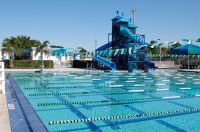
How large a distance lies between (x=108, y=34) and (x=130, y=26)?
2166mm

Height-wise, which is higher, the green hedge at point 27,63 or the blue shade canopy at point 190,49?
the blue shade canopy at point 190,49

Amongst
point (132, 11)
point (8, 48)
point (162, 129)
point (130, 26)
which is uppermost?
point (132, 11)

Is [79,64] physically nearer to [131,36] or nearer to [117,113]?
[131,36]

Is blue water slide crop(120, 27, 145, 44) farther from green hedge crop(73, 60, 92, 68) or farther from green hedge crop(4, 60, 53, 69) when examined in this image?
green hedge crop(4, 60, 53, 69)

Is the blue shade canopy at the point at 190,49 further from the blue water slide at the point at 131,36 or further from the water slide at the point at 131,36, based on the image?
the blue water slide at the point at 131,36

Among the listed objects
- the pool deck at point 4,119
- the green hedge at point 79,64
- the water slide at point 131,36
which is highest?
the water slide at point 131,36

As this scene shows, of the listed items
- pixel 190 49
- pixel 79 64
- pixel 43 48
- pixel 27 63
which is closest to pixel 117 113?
pixel 190 49

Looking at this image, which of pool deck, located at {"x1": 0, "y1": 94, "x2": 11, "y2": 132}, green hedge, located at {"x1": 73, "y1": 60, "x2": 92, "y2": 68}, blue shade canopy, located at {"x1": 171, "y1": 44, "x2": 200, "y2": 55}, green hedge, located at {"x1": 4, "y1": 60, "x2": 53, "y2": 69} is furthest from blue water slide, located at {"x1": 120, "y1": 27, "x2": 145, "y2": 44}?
pool deck, located at {"x1": 0, "y1": 94, "x2": 11, "y2": 132}

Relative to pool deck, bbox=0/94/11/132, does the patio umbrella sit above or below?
above

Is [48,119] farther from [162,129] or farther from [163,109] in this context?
[163,109]

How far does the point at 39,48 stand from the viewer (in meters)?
30.2

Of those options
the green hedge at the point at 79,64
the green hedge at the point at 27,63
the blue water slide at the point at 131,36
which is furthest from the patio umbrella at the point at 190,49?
the green hedge at the point at 27,63

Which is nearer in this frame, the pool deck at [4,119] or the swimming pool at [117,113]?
the pool deck at [4,119]

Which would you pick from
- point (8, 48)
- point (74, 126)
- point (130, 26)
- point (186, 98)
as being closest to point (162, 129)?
point (74, 126)
